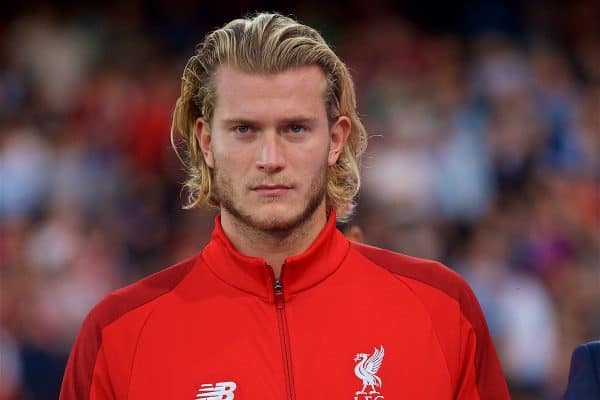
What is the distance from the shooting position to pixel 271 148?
3.73m

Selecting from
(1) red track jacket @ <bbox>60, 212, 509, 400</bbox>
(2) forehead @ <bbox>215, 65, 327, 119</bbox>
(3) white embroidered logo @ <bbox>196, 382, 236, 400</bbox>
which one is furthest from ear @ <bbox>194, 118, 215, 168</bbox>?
(3) white embroidered logo @ <bbox>196, 382, 236, 400</bbox>

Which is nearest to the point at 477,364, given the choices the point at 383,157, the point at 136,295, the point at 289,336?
the point at 289,336

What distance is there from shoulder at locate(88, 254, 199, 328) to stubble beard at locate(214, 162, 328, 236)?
0.26m

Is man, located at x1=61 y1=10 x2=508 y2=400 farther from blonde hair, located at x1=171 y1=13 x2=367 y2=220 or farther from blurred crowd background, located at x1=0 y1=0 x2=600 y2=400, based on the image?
blurred crowd background, located at x1=0 y1=0 x2=600 y2=400

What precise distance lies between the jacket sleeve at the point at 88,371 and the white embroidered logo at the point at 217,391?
0.26 meters

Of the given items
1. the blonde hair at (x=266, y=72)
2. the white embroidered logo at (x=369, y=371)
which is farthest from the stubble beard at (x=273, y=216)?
the white embroidered logo at (x=369, y=371)

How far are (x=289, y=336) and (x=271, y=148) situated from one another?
53 cm

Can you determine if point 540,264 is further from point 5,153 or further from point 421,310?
point 421,310

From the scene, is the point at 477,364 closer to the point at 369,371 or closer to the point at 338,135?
the point at 369,371

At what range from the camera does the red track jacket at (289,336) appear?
3727mm

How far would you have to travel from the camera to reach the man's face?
12.3 feet

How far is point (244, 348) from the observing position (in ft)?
12.4

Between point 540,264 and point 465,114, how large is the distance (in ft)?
5.83

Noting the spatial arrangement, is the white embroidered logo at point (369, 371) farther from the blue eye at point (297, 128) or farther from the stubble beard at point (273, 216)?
the blue eye at point (297, 128)
